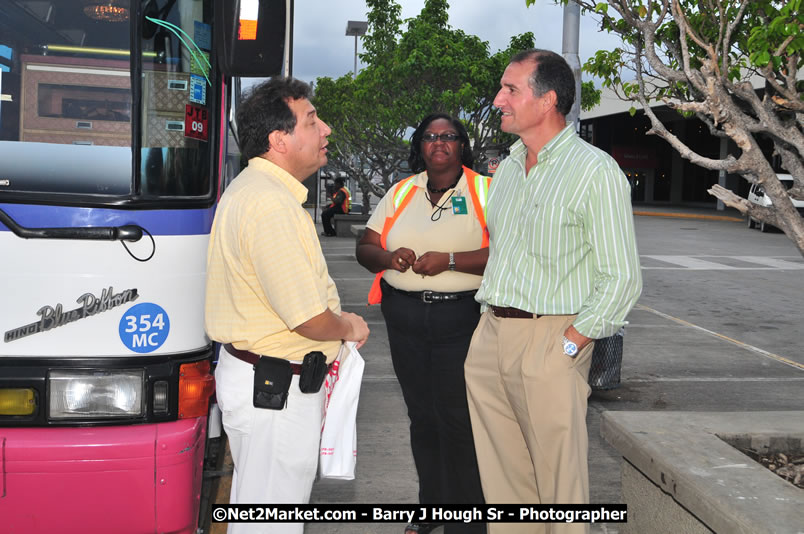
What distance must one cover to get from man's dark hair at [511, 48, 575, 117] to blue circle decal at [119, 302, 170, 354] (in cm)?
167

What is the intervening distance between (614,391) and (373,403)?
85.1 inches

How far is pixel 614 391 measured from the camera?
7164 millimetres

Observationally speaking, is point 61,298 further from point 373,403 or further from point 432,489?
point 373,403

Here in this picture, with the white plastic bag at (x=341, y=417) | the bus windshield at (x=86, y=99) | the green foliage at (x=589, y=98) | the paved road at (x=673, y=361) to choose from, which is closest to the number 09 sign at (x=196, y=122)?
the bus windshield at (x=86, y=99)

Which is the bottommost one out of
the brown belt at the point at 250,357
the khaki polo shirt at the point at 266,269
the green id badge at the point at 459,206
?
the brown belt at the point at 250,357

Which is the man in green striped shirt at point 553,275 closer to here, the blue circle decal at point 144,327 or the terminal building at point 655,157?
the blue circle decal at point 144,327

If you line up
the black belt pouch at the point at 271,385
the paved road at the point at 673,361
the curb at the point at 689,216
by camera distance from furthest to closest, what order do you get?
the curb at the point at 689,216, the paved road at the point at 673,361, the black belt pouch at the point at 271,385

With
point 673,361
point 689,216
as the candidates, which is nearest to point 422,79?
point 673,361

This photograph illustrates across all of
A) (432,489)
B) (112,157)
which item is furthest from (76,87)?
(432,489)

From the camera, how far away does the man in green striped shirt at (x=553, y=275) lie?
280 cm

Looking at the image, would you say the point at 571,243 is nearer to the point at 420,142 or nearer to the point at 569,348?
the point at 569,348

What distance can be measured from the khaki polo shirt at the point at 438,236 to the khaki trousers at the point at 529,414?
0.46 metres

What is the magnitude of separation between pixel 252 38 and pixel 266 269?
1.16 metres

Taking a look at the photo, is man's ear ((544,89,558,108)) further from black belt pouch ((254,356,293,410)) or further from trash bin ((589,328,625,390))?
trash bin ((589,328,625,390))
